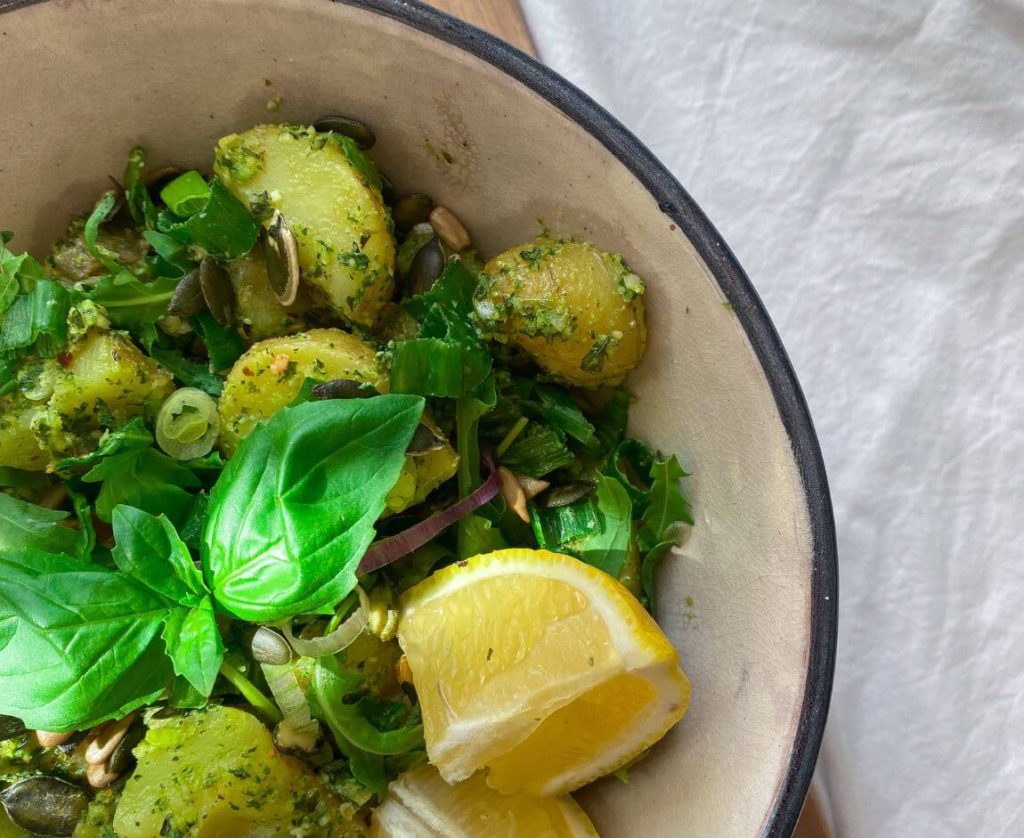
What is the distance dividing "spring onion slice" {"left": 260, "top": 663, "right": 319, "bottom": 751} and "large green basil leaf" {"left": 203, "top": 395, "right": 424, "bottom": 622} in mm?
182

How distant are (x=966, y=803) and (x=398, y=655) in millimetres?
1164

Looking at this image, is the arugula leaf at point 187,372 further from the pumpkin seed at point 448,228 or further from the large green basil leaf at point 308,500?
the pumpkin seed at point 448,228

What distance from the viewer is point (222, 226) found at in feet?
4.06

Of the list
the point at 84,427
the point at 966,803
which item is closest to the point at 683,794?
the point at 966,803

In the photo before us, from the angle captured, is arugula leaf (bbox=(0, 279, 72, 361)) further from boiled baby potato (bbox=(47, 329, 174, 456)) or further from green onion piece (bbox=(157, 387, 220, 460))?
green onion piece (bbox=(157, 387, 220, 460))

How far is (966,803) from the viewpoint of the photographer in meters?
1.68

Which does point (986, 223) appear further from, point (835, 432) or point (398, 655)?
Result: point (398, 655)

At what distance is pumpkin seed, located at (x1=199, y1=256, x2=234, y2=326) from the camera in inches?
49.9

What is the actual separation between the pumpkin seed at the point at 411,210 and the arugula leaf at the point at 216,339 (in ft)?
1.00

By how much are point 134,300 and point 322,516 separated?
1.61 feet

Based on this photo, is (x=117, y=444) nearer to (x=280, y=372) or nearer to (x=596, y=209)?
(x=280, y=372)

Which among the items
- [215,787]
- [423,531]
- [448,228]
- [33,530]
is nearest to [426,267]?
[448,228]

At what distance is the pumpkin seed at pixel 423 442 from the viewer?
1183mm

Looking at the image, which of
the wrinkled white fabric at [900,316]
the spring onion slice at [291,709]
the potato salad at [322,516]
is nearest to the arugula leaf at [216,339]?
the potato salad at [322,516]
